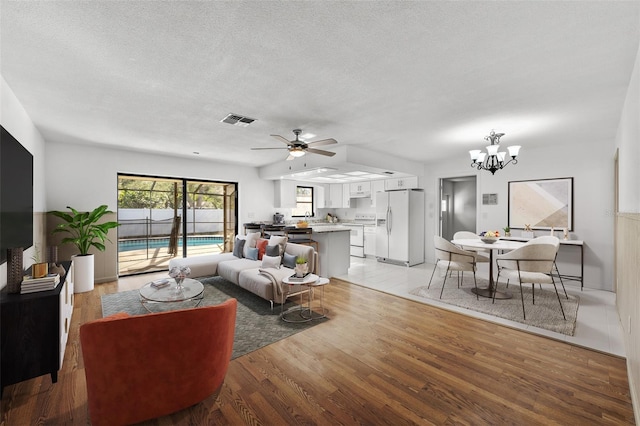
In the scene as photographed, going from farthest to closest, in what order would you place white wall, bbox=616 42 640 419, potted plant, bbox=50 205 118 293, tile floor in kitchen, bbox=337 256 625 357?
1. potted plant, bbox=50 205 118 293
2. tile floor in kitchen, bbox=337 256 625 357
3. white wall, bbox=616 42 640 419

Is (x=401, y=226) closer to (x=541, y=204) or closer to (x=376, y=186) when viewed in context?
(x=376, y=186)

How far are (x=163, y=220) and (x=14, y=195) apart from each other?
12.4 ft

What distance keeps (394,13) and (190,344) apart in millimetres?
2360

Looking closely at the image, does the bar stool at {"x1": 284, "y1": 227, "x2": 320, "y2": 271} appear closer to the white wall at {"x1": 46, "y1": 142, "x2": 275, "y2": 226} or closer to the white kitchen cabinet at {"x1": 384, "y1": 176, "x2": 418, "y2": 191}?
the white wall at {"x1": 46, "y1": 142, "x2": 275, "y2": 226}

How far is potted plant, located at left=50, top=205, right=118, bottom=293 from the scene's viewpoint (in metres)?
4.58

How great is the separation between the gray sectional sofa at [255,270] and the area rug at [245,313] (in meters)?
0.19

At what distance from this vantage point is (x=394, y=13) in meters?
1.68

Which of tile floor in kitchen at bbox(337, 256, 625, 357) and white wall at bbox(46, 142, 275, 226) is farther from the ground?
white wall at bbox(46, 142, 275, 226)

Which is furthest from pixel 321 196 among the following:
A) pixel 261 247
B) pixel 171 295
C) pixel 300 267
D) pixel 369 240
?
pixel 171 295

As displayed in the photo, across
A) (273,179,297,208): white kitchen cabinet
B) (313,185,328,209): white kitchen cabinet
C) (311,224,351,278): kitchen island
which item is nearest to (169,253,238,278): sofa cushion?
(311,224,351,278): kitchen island

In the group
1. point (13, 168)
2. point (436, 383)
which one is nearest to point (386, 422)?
point (436, 383)

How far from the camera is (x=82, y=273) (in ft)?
15.0

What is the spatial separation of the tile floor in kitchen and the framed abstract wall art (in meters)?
1.12

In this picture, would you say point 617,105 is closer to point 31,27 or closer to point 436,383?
point 436,383
